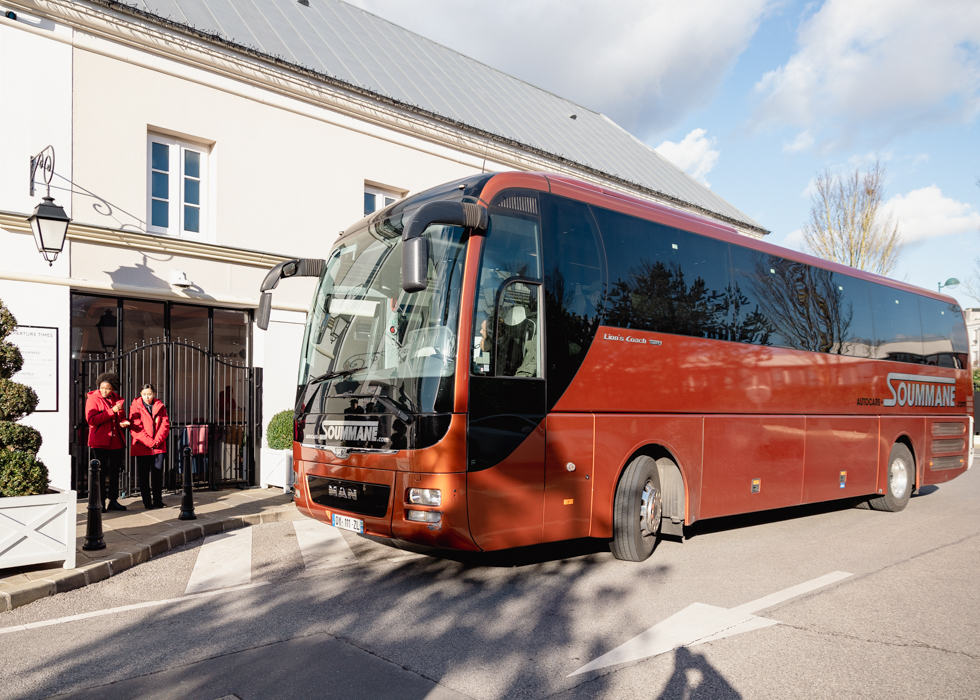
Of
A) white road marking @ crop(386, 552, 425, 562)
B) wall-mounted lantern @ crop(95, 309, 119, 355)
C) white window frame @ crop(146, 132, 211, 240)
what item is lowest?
white road marking @ crop(386, 552, 425, 562)

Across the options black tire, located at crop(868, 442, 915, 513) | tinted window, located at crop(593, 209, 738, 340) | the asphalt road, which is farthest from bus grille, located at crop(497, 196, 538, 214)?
black tire, located at crop(868, 442, 915, 513)

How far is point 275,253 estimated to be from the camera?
12695mm

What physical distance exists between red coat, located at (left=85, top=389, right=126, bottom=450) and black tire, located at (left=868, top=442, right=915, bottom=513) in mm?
10921

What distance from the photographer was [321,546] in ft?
26.2

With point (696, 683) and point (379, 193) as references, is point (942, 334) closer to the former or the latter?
point (379, 193)

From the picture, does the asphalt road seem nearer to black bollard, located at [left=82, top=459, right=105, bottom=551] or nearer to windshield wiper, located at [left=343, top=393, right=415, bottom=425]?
black bollard, located at [left=82, top=459, right=105, bottom=551]

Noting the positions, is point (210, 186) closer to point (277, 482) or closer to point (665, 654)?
point (277, 482)

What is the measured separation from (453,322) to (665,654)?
286 cm

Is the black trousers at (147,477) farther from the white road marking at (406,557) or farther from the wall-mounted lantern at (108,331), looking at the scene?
the white road marking at (406,557)

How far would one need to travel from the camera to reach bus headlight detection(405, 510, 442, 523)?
5699 millimetres

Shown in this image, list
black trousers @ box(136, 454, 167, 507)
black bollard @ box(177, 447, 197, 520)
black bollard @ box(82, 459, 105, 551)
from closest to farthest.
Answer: black bollard @ box(82, 459, 105, 551)
black bollard @ box(177, 447, 197, 520)
black trousers @ box(136, 454, 167, 507)

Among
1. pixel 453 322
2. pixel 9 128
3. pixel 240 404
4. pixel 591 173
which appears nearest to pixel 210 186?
pixel 9 128

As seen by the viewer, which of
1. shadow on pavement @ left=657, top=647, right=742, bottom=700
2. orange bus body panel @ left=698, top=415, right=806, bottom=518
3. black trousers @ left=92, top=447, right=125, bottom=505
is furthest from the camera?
black trousers @ left=92, top=447, right=125, bottom=505

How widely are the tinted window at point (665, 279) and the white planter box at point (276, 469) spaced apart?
22.0 feet
